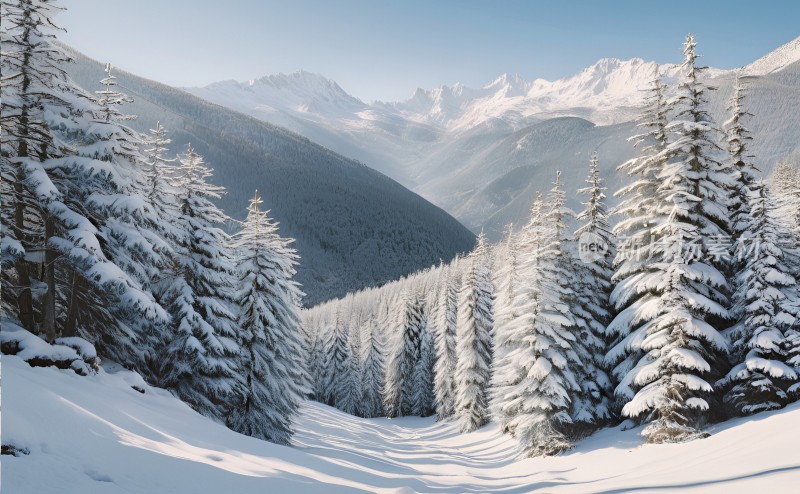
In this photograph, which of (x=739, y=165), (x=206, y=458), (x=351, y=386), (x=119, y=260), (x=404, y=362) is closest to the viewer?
(x=206, y=458)

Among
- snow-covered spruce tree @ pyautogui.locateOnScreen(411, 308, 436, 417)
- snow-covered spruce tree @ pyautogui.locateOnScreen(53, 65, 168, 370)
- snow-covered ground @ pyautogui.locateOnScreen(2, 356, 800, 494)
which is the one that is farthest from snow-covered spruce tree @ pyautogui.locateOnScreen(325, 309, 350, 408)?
snow-covered spruce tree @ pyautogui.locateOnScreen(53, 65, 168, 370)

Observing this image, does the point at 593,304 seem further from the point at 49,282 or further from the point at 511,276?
the point at 49,282

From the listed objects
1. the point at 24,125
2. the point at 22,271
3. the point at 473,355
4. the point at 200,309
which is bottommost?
the point at 473,355

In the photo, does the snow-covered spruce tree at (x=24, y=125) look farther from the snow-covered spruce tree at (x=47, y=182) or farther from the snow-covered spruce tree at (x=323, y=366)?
the snow-covered spruce tree at (x=323, y=366)

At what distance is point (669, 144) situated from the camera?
17719 millimetres

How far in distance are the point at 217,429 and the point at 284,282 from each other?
9975mm

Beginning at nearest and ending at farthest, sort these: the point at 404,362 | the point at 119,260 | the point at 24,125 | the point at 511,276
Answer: the point at 24,125, the point at 119,260, the point at 511,276, the point at 404,362

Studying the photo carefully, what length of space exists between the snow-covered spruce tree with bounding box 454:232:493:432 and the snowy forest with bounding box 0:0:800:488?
898 centimetres

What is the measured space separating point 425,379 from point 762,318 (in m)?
41.0

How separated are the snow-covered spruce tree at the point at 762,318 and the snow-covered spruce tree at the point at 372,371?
48157mm

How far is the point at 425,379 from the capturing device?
52688 millimetres

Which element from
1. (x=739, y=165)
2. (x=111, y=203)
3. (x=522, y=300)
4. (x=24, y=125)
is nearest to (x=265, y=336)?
(x=111, y=203)

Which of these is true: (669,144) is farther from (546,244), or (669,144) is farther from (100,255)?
(100,255)

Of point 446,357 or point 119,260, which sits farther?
point 446,357
